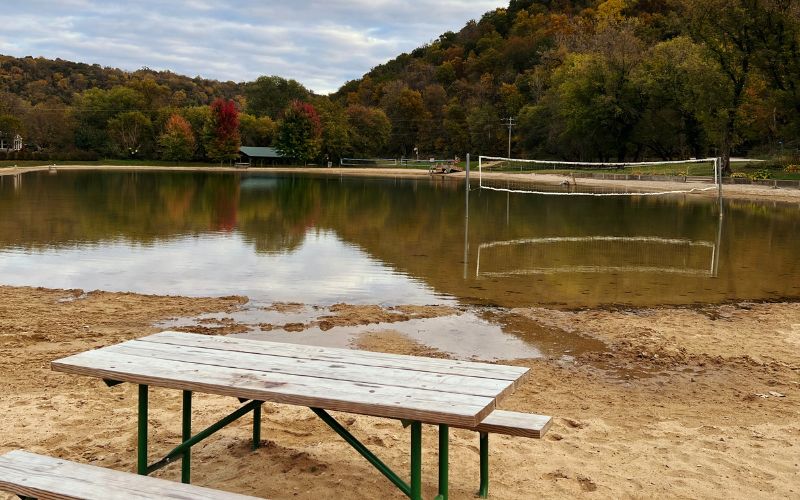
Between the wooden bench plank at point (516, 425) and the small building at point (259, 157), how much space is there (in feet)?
341

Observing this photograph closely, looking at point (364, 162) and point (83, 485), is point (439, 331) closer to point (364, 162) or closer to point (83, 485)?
point (83, 485)

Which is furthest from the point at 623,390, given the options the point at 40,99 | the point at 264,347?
the point at 40,99

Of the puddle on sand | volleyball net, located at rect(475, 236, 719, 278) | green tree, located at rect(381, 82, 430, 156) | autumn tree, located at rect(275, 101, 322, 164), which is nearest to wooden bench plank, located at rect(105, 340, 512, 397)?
the puddle on sand

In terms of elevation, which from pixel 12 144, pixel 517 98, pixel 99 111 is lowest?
pixel 12 144

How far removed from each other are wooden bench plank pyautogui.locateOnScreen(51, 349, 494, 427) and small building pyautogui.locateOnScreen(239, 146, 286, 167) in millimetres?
104181

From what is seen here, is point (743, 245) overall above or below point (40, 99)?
below

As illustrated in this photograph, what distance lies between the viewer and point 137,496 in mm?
3217

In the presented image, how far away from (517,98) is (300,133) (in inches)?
1246

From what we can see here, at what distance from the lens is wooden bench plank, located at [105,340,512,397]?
349cm

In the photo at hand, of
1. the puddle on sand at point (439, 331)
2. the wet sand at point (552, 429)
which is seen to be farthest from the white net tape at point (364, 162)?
the wet sand at point (552, 429)

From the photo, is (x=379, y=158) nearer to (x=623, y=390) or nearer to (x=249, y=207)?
(x=249, y=207)

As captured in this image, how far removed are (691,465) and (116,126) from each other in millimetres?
113118

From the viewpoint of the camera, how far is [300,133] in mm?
101438

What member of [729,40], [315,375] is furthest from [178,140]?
[315,375]
